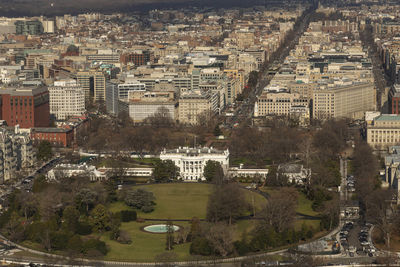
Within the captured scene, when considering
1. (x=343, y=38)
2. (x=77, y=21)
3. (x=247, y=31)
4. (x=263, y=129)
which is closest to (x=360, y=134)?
(x=263, y=129)

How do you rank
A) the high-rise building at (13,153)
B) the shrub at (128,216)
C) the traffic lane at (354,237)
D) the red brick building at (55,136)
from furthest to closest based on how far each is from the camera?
the red brick building at (55,136)
the high-rise building at (13,153)
the shrub at (128,216)
the traffic lane at (354,237)

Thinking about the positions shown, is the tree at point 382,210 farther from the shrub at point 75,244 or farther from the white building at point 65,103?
the white building at point 65,103

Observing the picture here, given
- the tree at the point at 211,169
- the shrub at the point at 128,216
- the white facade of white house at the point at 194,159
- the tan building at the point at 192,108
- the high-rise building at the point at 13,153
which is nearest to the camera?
the shrub at the point at 128,216

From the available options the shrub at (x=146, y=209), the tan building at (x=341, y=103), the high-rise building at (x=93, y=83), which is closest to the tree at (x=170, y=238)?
the shrub at (x=146, y=209)

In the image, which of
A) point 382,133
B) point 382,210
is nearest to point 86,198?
point 382,210

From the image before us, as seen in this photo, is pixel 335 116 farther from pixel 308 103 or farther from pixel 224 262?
pixel 224 262

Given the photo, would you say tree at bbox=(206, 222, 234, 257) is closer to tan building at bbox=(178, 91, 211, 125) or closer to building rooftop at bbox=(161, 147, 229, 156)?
building rooftop at bbox=(161, 147, 229, 156)

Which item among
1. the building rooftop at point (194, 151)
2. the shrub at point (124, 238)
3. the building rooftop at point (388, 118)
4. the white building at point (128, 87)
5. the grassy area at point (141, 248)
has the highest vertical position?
the white building at point (128, 87)
